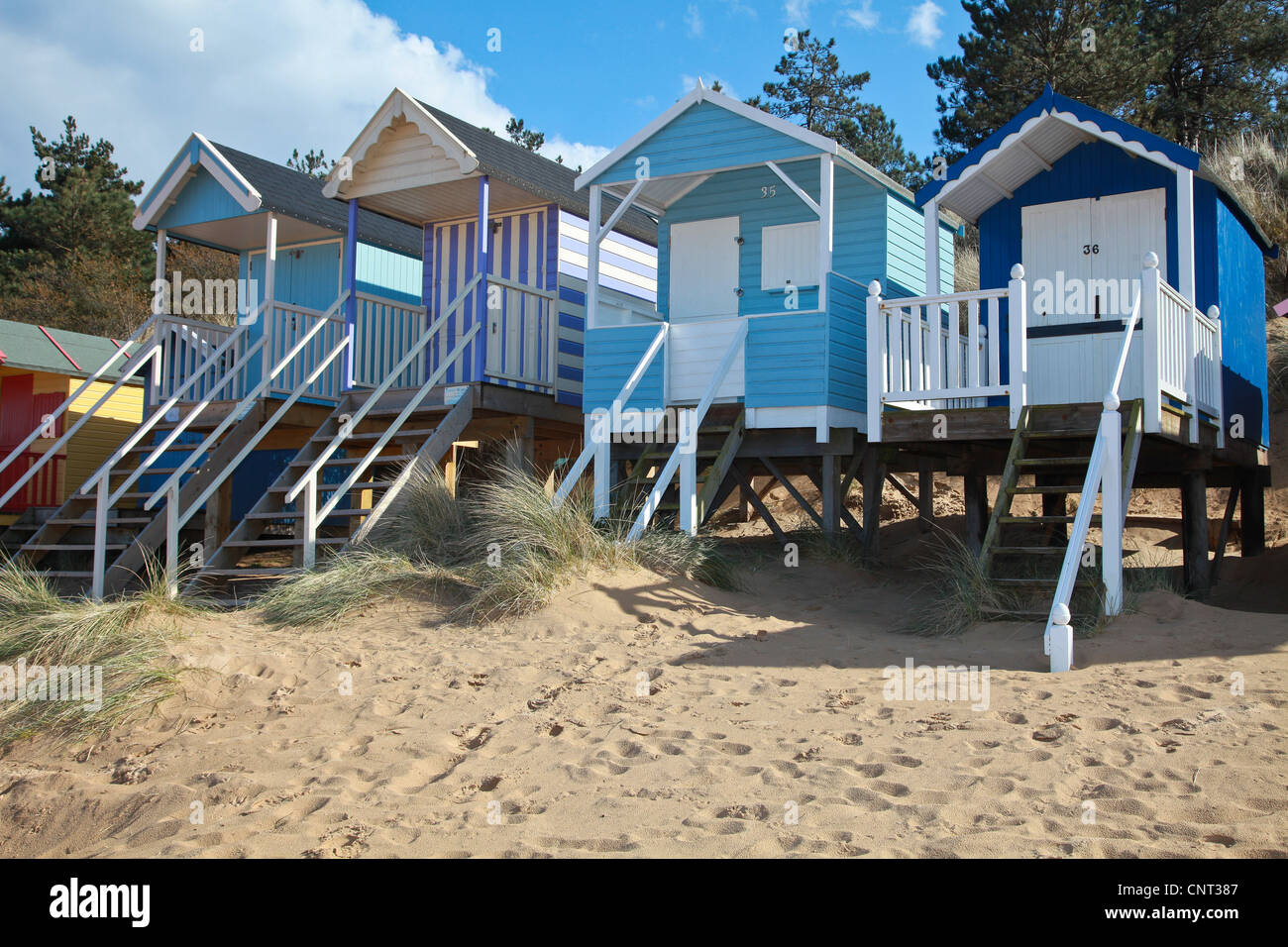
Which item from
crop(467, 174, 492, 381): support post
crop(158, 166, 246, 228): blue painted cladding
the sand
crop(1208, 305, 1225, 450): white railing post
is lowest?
the sand

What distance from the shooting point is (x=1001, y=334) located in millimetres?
12016

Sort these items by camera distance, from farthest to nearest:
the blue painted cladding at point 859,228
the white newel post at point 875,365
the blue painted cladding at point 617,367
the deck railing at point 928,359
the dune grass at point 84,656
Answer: the blue painted cladding at point 859,228 → the blue painted cladding at point 617,367 → the white newel post at point 875,365 → the deck railing at point 928,359 → the dune grass at point 84,656

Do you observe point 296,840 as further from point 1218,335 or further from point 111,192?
point 111,192

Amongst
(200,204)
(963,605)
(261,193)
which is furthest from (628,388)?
(200,204)

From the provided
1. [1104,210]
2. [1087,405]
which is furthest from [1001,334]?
[1087,405]

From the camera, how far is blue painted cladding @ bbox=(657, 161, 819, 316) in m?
13.3

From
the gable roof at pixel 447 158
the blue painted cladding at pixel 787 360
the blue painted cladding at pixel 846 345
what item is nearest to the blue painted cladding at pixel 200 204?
the gable roof at pixel 447 158

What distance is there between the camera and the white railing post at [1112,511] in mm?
7703

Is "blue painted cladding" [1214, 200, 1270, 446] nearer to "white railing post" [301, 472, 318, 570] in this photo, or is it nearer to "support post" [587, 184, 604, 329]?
"support post" [587, 184, 604, 329]

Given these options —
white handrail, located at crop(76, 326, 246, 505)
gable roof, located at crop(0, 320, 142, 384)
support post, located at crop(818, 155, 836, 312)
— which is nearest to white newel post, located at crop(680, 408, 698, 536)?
support post, located at crop(818, 155, 836, 312)

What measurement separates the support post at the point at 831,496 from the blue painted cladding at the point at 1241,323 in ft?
13.8

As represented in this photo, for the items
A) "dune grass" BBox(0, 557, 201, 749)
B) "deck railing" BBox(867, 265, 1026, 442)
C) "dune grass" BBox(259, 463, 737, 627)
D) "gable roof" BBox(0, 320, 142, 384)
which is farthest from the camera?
"gable roof" BBox(0, 320, 142, 384)

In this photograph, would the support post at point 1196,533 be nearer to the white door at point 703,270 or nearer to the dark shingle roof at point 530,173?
the white door at point 703,270

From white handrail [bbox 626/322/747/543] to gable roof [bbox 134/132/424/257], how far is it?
273 inches
